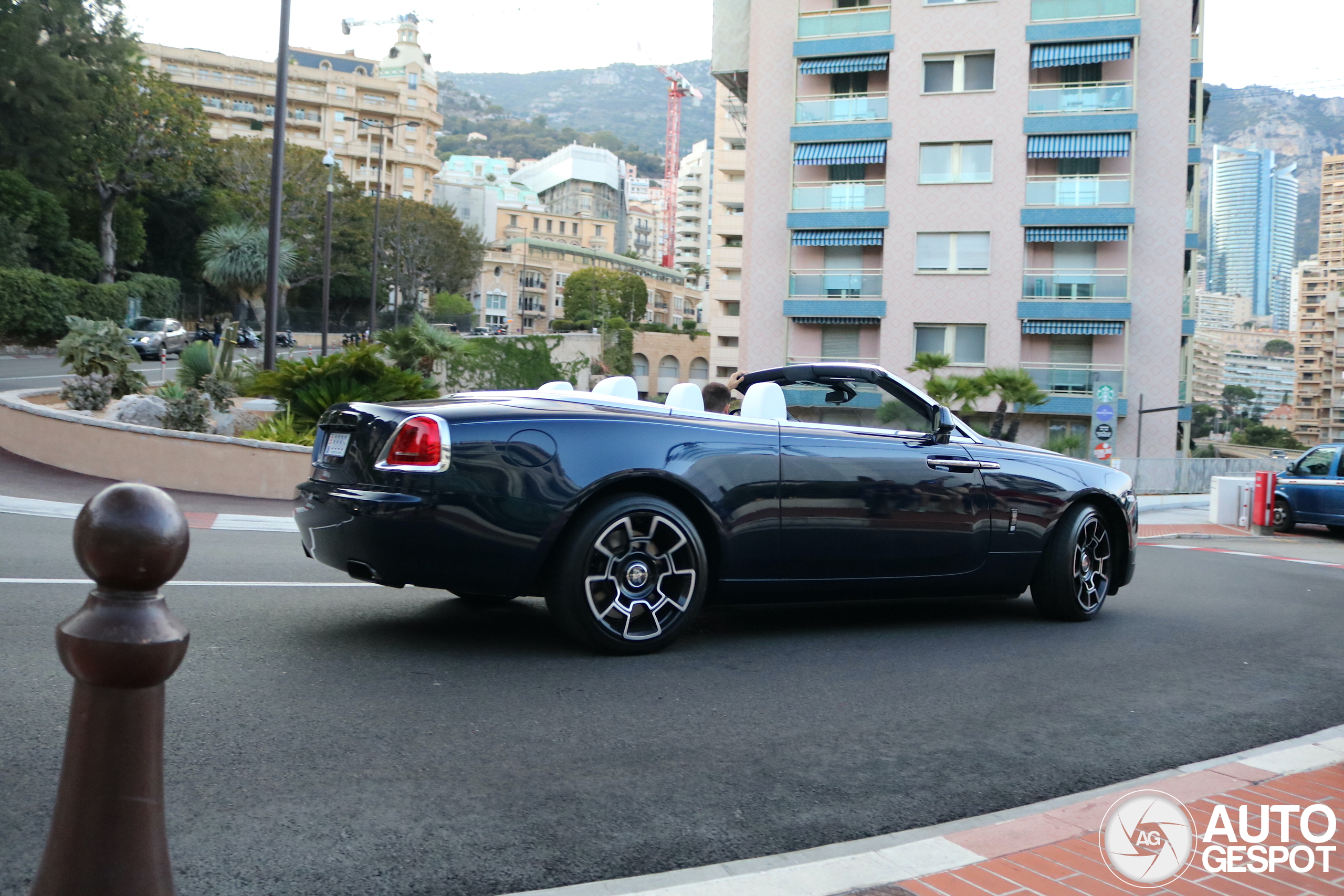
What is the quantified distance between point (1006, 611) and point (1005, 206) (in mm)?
40163

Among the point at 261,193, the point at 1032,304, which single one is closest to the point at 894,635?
the point at 1032,304

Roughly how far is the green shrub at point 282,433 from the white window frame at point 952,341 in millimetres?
34319

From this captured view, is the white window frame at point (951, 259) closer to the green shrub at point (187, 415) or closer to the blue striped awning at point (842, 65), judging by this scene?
the blue striped awning at point (842, 65)

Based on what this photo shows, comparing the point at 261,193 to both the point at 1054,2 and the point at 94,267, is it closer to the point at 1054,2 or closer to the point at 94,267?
the point at 94,267

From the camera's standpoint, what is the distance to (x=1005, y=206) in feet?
148

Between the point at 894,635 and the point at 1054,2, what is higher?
the point at 1054,2

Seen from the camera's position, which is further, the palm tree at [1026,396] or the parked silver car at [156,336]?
the parked silver car at [156,336]

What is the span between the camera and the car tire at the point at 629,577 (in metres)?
5.08

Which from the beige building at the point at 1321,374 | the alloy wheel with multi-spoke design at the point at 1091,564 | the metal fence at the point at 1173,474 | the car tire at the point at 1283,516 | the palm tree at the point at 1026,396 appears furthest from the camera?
the beige building at the point at 1321,374

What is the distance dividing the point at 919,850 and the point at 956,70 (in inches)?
1845

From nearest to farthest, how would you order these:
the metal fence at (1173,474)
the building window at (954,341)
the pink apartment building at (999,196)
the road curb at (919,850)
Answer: the road curb at (919,850) → the metal fence at (1173,474) → the pink apartment building at (999,196) → the building window at (954,341)

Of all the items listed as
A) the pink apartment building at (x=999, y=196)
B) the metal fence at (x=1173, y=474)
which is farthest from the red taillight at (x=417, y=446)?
the pink apartment building at (x=999, y=196)

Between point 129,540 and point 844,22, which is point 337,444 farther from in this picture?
point 844,22

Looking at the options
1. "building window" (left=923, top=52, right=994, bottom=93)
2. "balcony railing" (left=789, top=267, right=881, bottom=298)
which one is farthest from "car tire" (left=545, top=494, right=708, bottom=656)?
"building window" (left=923, top=52, right=994, bottom=93)
